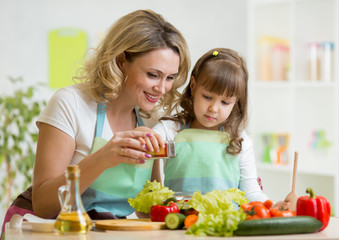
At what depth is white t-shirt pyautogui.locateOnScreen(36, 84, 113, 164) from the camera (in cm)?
201

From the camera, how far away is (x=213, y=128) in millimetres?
2320

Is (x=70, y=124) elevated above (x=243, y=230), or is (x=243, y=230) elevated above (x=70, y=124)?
(x=70, y=124)

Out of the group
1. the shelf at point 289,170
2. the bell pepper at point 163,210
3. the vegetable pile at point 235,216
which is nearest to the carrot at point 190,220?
the vegetable pile at point 235,216

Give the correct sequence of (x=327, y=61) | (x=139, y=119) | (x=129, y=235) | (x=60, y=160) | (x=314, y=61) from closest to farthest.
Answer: (x=129, y=235)
(x=60, y=160)
(x=139, y=119)
(x=327, y=61)
(x=314, y=61)

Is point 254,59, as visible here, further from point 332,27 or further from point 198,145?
point 198,145

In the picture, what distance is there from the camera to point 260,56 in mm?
5090

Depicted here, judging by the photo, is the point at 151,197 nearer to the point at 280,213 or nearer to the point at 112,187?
the point at 112,187

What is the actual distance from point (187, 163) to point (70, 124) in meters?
0.53

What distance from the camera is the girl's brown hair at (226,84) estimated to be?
2.19 metres

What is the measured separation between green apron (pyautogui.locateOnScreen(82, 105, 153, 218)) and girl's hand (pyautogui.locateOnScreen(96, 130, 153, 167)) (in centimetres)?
34

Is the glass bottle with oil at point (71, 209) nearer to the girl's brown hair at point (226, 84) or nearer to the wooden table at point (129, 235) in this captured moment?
the wooden table at point (129, 235)

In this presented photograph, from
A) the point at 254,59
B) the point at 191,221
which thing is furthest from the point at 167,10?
the point at 191,221

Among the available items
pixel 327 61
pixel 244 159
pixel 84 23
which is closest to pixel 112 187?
pixel 244 159

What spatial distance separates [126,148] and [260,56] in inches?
142
